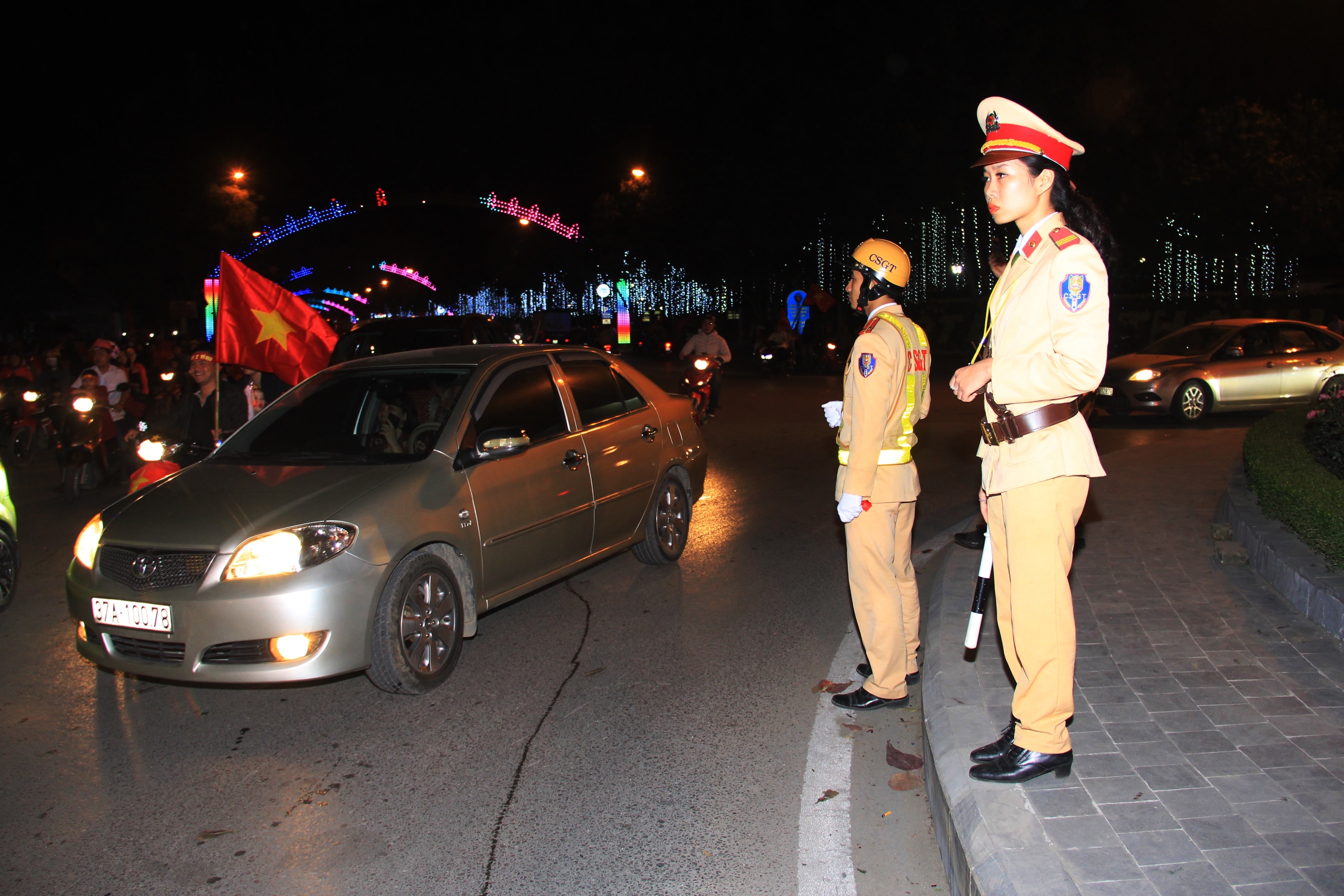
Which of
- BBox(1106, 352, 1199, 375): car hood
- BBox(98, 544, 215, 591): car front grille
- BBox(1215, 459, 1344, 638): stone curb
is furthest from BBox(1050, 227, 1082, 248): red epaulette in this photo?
BBox(1106, 352, 1199, 375): car hood

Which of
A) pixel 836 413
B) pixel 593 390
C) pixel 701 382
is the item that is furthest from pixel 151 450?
pixel 701 382

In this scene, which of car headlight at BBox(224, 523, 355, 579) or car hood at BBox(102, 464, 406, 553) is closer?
car headlight at BBox(224, 523, 355, 579)

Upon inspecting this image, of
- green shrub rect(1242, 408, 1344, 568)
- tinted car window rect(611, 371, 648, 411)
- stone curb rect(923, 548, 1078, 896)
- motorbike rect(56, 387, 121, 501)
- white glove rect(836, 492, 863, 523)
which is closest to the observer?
stone curb rect(923, 548, 1078, 896)

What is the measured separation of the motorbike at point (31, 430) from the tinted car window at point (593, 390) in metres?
9.29

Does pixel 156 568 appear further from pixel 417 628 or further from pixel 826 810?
pixel 826 810

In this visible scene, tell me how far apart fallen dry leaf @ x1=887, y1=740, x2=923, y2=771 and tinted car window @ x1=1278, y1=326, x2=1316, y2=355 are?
14125 millimetres

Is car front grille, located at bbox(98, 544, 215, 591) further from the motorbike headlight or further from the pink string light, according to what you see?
the pink string light

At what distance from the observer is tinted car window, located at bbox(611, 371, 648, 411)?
7195mm

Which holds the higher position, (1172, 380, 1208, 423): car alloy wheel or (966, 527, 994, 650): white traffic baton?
(966, 527, 994, 650): white traffic baton

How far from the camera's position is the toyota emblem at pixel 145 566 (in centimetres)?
472

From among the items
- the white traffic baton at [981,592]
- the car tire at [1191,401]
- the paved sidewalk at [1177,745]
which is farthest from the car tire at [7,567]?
the car tire at [1191,401]

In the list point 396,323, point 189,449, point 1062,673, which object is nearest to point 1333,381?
point 1062,673

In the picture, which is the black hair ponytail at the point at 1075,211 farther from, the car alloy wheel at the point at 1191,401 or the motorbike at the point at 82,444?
the car alloy wheel at the point at 1191,401

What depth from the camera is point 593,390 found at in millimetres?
6895
